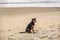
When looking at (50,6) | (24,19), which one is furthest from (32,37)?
(50,6)

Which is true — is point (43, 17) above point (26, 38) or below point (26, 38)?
above

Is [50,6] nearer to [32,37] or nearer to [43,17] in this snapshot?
[43,17]

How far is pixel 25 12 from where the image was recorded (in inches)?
45.8

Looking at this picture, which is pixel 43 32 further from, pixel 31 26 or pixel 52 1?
pixel 52 1

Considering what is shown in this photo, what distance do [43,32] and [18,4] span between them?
1.12ft

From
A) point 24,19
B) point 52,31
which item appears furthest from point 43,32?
point 24,19

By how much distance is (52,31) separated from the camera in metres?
1.18

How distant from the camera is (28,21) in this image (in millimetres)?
1170

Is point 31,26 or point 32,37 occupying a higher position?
point 31,26

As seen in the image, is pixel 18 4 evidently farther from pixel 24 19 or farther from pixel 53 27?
pixel 53 27

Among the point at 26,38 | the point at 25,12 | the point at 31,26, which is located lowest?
the point at 26,38

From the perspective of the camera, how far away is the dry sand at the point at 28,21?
1.16m

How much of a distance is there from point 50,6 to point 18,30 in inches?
14.3

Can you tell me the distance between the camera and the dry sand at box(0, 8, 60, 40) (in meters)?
1.16
